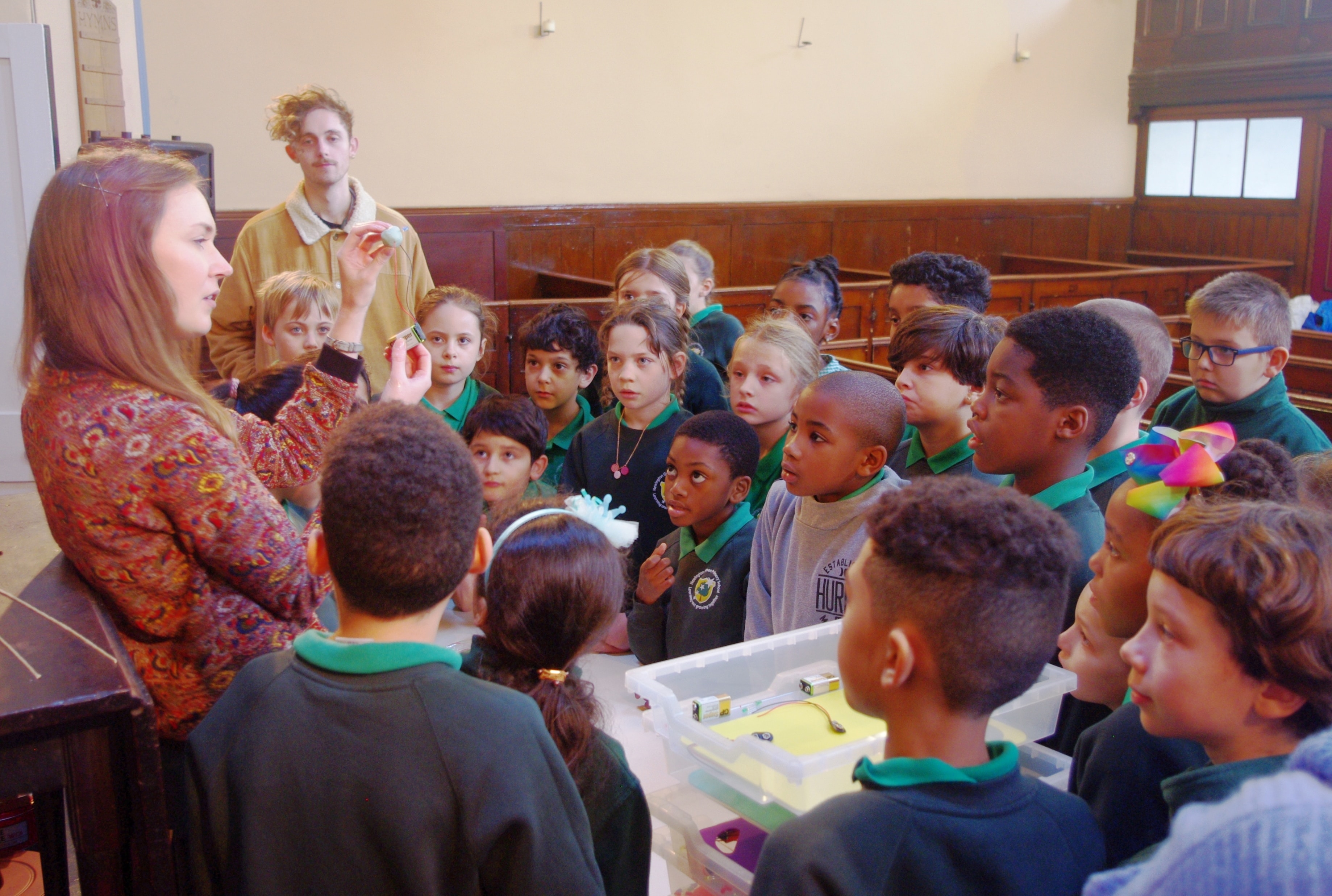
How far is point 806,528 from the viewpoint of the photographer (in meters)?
1.97

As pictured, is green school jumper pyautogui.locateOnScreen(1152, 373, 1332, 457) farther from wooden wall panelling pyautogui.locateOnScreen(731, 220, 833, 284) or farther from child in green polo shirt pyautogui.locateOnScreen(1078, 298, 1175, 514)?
wooden wall panelling pyautogui.locateOnScreen(731, 220, 833, 284)

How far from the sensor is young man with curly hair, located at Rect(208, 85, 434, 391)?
10.7 ft

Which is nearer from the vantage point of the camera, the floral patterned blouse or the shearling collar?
the floral patterned blouse

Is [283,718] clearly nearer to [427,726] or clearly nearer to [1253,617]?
[427,726]

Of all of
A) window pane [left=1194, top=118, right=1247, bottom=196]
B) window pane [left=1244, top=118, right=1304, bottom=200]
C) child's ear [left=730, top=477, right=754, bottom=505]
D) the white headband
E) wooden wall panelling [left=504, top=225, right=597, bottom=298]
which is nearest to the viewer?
the white headband

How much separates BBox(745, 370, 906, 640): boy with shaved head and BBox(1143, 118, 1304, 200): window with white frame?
26.5 feet

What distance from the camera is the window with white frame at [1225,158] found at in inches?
329

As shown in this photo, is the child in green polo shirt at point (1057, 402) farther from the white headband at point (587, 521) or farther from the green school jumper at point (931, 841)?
the green school jumper at point (931, 841)

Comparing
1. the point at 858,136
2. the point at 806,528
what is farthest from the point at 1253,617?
the point at 858,136

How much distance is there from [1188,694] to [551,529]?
2.36 feet

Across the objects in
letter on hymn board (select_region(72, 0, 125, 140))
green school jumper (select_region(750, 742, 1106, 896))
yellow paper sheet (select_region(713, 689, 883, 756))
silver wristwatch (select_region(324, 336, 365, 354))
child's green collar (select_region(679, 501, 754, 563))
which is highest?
letter on hymn board (select_region(72, 0, 125, 140))

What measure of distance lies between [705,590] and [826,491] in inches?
14.7

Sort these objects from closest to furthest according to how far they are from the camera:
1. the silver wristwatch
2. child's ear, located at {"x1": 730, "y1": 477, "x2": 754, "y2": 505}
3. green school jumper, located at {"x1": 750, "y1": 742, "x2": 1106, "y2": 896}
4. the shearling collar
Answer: green school jumper, located at {"x1": 750, "y1": 742, "x2": 1106, "y2": 896}
the silver wristwatch
child's ear, located at {"x1": 730, "y1": 477, "x2": 754, "y2": 505}
the shearling collar

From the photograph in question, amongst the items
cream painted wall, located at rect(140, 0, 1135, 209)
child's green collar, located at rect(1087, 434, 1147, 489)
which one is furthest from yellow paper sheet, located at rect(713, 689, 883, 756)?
cream painted wall, located at rect(140, 0, 1135, 209)
